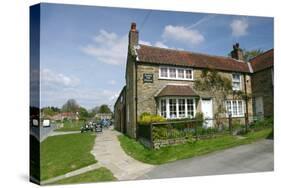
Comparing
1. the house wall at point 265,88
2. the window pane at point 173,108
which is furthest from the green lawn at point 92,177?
the house wall at point 265,88

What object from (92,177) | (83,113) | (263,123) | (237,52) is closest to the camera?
(92,177)

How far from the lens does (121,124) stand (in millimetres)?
10180

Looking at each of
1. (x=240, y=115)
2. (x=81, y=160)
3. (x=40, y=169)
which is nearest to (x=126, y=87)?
(x=81, y=160)

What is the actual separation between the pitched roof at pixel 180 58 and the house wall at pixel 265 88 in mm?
1013

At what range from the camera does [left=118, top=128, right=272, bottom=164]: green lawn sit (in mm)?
8758

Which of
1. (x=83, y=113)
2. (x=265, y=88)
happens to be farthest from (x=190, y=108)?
(x=83, y=113)

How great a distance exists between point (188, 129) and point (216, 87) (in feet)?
6.70

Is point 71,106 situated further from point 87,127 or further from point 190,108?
point 190,108

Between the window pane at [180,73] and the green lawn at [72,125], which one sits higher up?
the window pane at [180,73]

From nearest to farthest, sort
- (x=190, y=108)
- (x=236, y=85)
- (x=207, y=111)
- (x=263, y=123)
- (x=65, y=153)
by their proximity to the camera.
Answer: (x=65, y=153) → (x=263, y=123) → (x=207, y=111) → (x=190, y=108) → (x=236, y=85)

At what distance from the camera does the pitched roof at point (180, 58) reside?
9.23 metres

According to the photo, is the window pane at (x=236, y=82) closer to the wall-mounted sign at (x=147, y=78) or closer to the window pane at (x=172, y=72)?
the window pane at (x=172, y=72)

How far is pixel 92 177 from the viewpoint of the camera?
7680 millimetres

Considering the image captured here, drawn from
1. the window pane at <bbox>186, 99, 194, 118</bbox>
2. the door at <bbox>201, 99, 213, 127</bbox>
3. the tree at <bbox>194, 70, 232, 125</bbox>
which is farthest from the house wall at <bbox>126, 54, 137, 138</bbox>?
the door at <bbox>201, 99, 213, 127</bbox>
